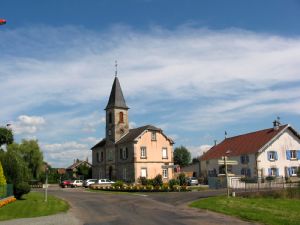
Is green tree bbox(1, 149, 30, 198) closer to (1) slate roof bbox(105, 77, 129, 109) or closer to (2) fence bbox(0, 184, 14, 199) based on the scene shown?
(2) fence bbox(0, 184, 14, 199)

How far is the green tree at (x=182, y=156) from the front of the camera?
332ft

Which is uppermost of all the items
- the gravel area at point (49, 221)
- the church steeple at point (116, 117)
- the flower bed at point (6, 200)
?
the church steeple at point (116, 117)

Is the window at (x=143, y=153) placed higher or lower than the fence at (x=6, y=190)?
higher

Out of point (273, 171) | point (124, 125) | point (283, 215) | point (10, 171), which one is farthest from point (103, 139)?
point (283, 215)

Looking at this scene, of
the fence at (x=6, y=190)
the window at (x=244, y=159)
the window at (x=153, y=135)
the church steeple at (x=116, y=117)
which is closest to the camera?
the fence at (x=6, y=190)

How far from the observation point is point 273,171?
5531 cm

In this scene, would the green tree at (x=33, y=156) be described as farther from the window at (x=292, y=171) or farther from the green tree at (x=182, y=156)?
the window at (x=292, y=171)

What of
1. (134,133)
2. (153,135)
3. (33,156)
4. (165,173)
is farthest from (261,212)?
(33,156)

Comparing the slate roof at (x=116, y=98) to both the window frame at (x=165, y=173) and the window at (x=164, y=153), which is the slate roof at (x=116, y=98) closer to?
the window at (x=164, y=153)

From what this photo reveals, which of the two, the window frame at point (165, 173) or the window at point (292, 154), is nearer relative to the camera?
the window at point (292, 154)

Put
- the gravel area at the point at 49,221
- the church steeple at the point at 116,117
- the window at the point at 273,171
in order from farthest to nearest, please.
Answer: the church steeple at the point at 116,117 < the window at the point at 273,171 < the gravel area at the point at 49,221

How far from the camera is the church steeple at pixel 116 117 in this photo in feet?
214

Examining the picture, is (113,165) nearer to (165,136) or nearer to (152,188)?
(165,136)

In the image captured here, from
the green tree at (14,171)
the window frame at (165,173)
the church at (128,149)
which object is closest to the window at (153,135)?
the church at (128,149)
